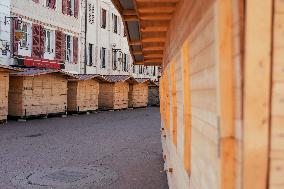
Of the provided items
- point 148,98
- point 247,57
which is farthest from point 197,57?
point 148,98

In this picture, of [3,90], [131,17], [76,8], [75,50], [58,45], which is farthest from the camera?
[76,8]

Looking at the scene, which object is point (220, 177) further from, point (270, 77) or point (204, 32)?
point (204, 32)

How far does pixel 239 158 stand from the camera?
5.77ft

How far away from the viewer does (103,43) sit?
34.3 metres

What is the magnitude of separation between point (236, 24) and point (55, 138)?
1386 cm

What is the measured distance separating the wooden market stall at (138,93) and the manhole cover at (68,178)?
83.4 ft

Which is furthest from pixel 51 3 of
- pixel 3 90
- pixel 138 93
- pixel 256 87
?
pixel 256 87

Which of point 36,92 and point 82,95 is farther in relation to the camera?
point 82,95

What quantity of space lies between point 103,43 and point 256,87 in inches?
1310

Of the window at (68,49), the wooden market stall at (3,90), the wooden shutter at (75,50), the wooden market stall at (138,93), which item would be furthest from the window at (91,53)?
the wooden market stall at (3,90)

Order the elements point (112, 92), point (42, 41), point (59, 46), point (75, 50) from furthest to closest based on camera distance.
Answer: point (112, 92) < point (75, 50) < point (59, 46) < point (42, 41)

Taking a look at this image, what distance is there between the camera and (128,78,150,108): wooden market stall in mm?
35750

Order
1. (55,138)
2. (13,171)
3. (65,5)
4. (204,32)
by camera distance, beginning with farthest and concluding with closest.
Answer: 1. (65,5)
2. (55,138)
3. (13,171)
4. (204,32)

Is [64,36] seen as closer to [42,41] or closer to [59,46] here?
[59,46]
